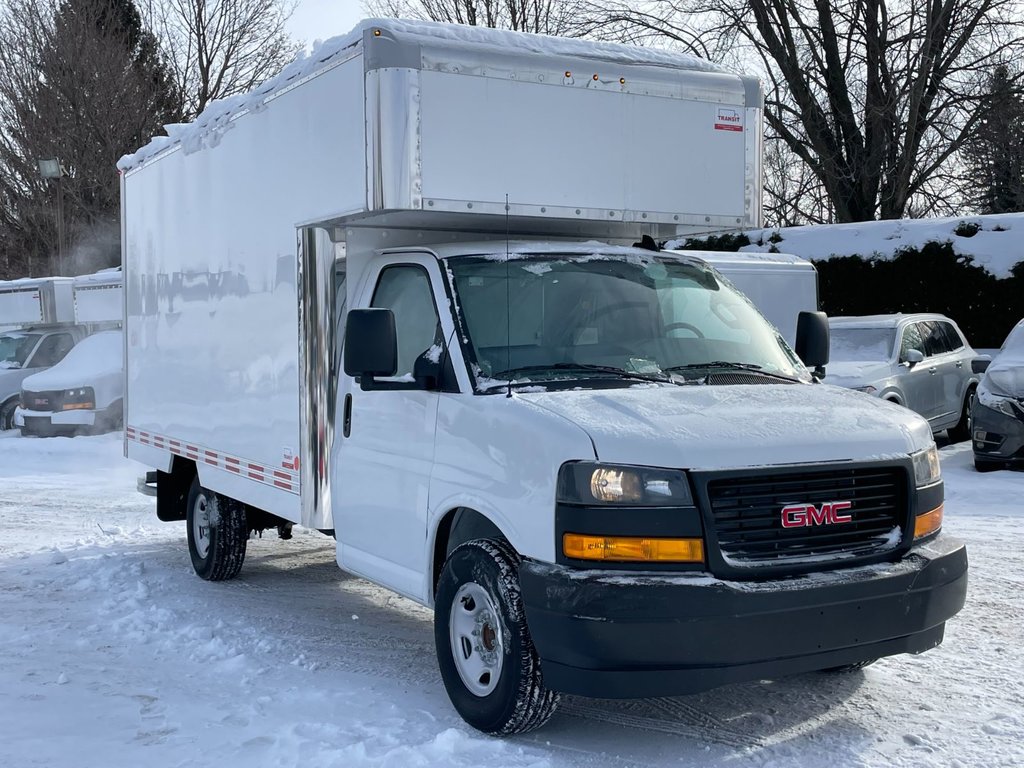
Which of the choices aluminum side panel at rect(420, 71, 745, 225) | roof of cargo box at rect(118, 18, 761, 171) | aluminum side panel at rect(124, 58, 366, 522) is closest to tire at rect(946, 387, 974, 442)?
aluminum side panel at rect(420, 71, 745, 225)

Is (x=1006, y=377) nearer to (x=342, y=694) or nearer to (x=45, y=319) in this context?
(x=342, y=694)

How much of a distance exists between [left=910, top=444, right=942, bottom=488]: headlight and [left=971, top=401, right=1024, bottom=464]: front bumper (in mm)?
7608

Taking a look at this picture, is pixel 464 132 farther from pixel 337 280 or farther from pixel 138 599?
pixel 138 599

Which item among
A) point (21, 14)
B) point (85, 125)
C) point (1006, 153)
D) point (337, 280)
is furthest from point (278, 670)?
point (21, 14)

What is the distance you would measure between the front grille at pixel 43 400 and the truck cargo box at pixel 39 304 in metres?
3.56

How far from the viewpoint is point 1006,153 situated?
26.3 meters

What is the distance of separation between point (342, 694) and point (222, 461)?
254 cm

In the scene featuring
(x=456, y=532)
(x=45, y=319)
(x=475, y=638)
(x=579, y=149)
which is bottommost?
(x=475, y=638)

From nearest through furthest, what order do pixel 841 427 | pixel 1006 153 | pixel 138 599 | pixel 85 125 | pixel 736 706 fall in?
pixel 841 427
pixel 736 706
pixel 138 599
pixel 1006 153
pixel 85 125

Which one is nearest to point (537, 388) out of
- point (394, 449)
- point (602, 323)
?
point (602, 323)

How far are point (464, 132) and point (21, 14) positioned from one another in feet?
113

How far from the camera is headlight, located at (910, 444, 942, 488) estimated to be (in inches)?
192

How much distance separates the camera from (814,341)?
20.9 feet

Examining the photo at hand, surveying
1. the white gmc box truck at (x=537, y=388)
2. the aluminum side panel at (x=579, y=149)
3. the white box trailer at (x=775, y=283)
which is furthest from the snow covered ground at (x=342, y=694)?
the white box trailer at (x=775, y=283)
